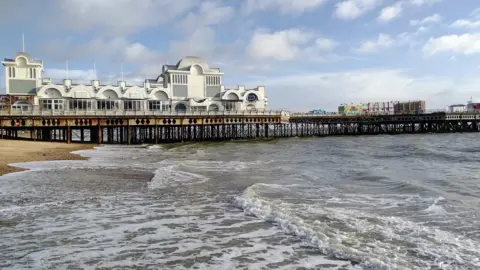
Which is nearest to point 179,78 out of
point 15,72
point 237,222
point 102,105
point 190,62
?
point 190,62

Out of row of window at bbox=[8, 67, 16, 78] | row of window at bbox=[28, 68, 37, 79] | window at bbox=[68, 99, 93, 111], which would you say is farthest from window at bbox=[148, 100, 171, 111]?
row of window at bbox=[8, 67, 16, 78]

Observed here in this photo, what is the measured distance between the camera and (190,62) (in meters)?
63.7

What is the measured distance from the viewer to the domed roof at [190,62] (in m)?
62.9

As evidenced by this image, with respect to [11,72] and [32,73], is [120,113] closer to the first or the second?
[32,73]

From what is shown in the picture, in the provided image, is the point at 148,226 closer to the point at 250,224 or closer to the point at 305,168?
the point at 250,224

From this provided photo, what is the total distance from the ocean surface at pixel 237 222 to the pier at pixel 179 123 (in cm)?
2765

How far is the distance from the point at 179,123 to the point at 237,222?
133ft

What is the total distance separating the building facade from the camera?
50.8m

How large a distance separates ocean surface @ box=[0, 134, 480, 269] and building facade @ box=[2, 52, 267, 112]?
3689cm

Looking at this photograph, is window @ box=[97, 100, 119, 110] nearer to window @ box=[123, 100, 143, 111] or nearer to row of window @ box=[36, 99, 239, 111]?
row of window @ box=[36, 99, 239, 111]

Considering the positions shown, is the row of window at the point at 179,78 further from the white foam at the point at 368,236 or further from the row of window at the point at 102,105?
the white foam at the point at 368,236

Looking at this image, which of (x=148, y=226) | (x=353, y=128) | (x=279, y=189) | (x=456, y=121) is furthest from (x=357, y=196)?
(x=456, y=121)

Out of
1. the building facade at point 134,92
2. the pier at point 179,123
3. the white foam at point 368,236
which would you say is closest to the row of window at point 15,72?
the building facade at point 134,92

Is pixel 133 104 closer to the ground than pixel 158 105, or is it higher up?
higher up
